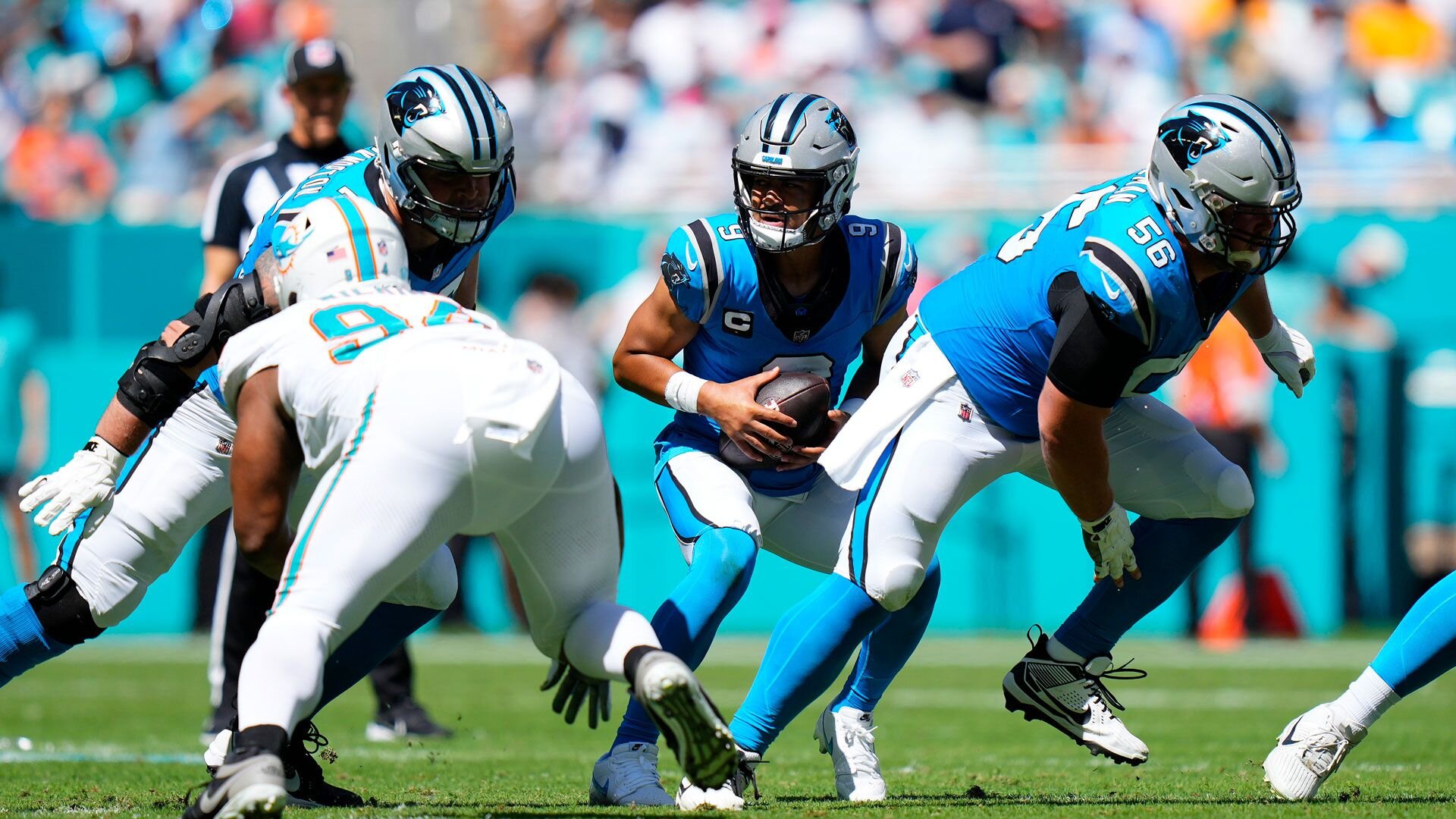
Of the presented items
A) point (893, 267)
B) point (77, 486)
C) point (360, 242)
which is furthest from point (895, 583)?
point (77, 486)

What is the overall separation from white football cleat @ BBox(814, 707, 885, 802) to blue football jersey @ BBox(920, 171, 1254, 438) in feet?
3.02

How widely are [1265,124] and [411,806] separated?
2.62 metres

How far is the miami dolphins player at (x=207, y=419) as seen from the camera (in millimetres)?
4125

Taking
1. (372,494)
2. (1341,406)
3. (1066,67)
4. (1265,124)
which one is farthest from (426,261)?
(1066,67)

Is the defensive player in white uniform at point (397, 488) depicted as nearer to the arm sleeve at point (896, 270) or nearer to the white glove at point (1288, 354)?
the arm sleeve at point (896, 270)

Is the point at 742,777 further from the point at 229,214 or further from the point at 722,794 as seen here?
the point at 229,214

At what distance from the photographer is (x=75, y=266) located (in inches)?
447

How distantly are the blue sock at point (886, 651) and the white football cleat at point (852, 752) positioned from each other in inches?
1.5

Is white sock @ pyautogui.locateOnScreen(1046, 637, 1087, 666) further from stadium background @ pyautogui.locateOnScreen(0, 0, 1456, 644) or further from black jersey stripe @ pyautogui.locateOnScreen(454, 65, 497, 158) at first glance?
stadium background @ pyautogui.locateOnScreen(0, 0, 1456, 644)

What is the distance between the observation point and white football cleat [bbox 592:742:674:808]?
4363 mm

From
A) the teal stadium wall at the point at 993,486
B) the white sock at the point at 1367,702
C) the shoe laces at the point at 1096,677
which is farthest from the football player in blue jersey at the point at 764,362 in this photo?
the teal stadium wall at the point at 993,486

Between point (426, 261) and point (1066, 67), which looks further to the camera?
point (1066, 67)

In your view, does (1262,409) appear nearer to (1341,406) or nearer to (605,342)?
(1341,406)

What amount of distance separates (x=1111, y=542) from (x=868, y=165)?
8.39 m
